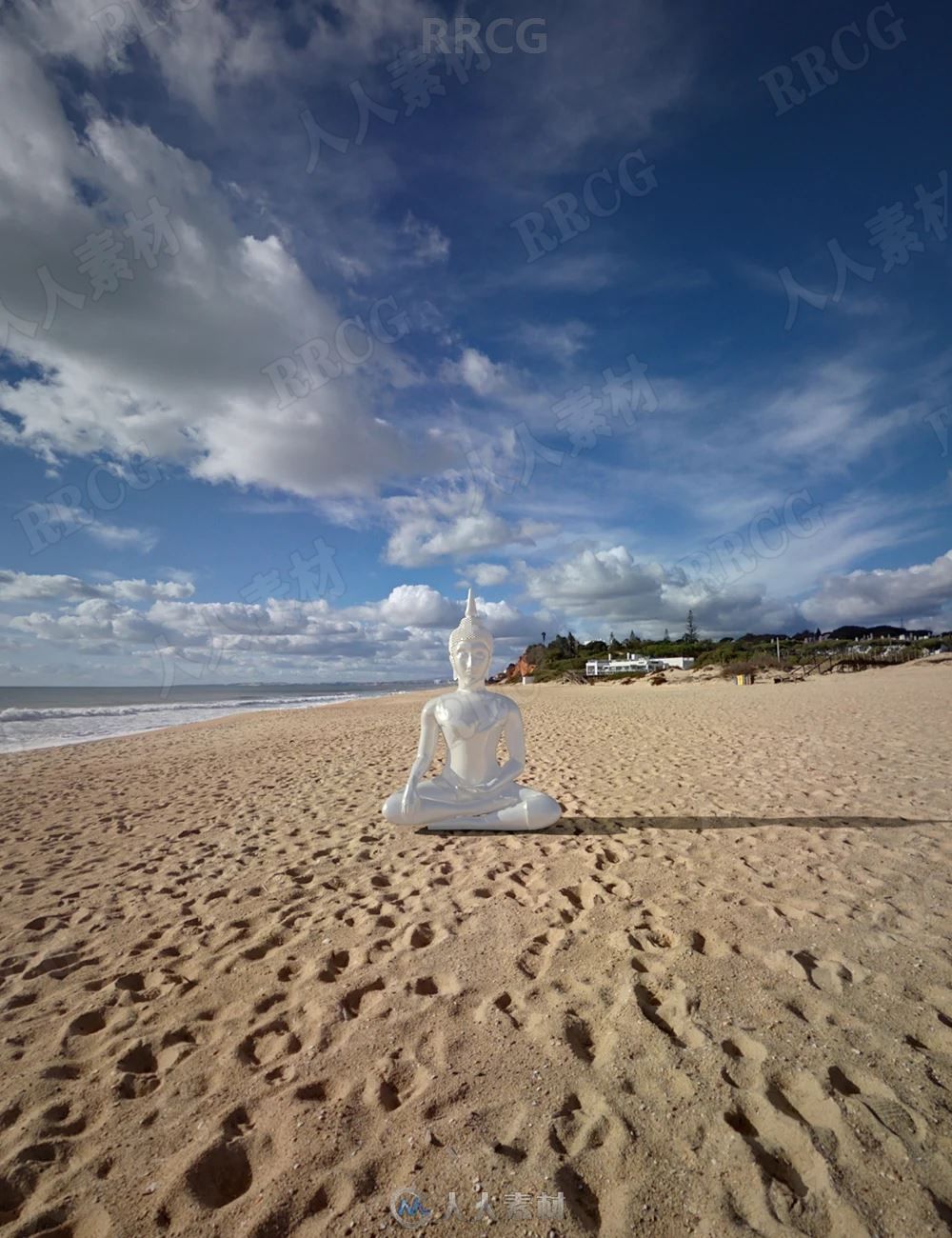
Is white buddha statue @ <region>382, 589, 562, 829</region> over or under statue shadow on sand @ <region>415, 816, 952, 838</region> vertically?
over

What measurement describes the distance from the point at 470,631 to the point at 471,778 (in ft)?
5.38

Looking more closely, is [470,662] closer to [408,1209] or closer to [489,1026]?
[489,1026]

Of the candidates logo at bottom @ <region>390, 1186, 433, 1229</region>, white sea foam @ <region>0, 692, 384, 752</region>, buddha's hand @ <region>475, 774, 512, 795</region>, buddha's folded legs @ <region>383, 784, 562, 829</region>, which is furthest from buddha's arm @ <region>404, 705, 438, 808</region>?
white sea foam @ <region>0, 692, 384, 752</region>

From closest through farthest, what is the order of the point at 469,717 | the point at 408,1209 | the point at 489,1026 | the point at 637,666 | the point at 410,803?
the point at 408,1209
the point at 489,1026
the point at 410,803
the point at 469,717
the point at 637,666

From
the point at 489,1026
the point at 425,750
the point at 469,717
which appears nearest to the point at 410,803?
the point at 425,750

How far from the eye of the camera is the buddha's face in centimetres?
630

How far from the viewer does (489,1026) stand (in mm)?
2988

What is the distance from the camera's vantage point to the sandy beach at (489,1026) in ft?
6.89

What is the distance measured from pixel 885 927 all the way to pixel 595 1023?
7.95ft

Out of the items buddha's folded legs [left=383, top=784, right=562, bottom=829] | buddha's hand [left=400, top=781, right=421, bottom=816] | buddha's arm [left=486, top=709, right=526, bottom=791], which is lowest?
buddha's folded legs [left=383, top=784, right=562, bottom=829]

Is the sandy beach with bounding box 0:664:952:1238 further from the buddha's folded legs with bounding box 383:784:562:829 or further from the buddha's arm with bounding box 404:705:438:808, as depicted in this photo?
the buddha's arm with bounding box 404:705:438:808

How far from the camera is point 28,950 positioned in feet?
13.3

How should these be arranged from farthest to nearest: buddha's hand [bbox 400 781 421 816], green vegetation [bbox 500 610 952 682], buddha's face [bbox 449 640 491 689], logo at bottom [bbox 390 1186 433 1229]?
green vegetation [bbox 500 610 952 682] < buddha's face [bbox 449 640 491 689] < buddha's hand [bbox 400 781 421 816] < logo at bottom [bbox 390 1186 433 1229]

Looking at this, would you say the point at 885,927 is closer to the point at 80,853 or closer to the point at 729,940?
the point at 729,940
